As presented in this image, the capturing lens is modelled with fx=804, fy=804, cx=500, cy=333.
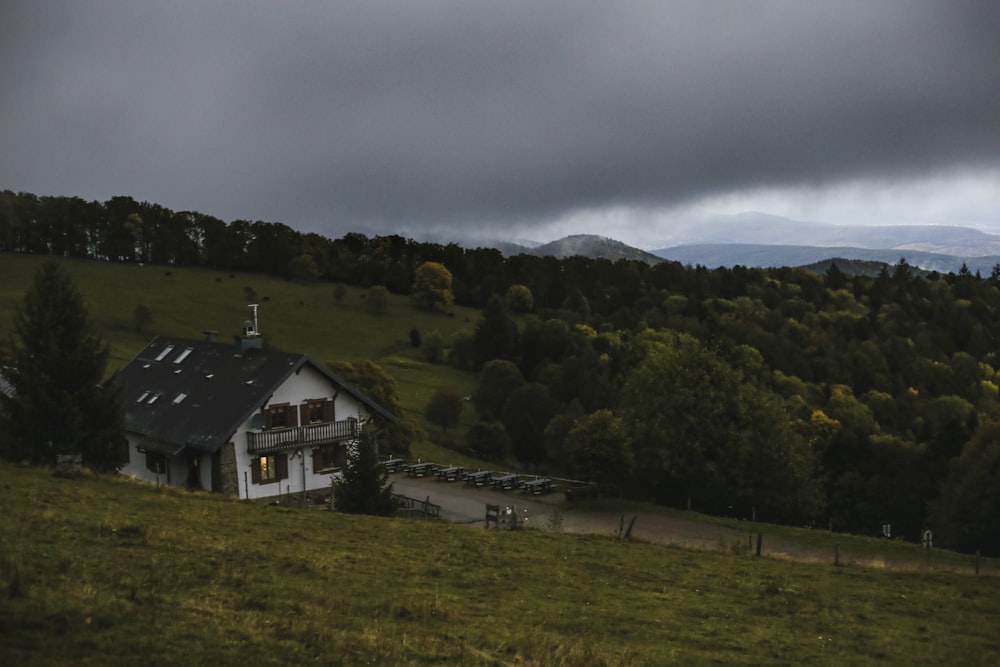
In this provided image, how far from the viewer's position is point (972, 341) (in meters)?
171

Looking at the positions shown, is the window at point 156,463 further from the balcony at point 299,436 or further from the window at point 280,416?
the window at point 280,416

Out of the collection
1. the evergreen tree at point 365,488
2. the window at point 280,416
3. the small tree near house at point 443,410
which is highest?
the window at point 280,416

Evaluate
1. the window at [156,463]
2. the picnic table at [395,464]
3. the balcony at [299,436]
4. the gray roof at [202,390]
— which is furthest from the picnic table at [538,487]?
the window at [156,463]

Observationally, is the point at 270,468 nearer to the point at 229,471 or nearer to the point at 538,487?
the point at 229,471

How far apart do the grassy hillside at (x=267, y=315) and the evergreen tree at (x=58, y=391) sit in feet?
188

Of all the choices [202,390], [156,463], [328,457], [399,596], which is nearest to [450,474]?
[328,457]

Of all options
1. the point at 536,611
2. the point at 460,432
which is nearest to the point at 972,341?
the point at 460,432

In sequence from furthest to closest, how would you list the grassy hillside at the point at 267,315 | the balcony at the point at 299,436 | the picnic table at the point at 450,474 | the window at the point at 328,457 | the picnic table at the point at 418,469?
the grassy hillside at the point at 267,315, the picnic table at the point at 418,469, the picnic table at the point at 450,474, the window at the point at 328,457, the balcony at the point at 299,436

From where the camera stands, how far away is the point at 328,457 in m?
47.2

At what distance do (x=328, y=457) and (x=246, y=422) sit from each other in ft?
18.9

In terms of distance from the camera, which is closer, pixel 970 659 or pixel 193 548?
pixel 970 659

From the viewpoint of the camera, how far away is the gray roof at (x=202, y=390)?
143 ft

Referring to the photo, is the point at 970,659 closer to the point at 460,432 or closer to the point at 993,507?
the point at 993,507

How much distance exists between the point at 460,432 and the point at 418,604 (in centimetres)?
7623
